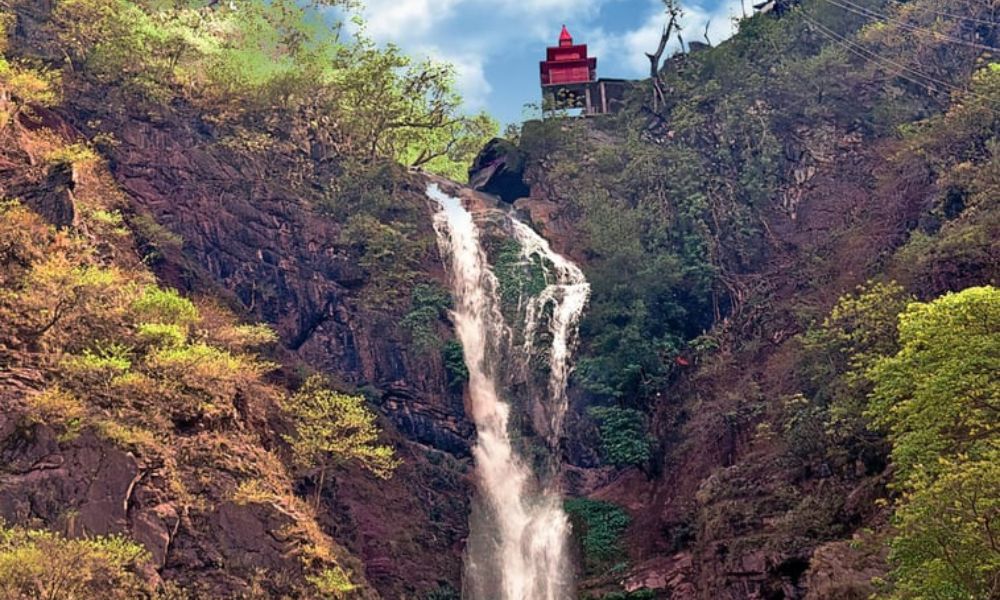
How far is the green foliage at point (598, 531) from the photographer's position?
2977 centimetres

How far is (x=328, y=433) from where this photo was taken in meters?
27.1

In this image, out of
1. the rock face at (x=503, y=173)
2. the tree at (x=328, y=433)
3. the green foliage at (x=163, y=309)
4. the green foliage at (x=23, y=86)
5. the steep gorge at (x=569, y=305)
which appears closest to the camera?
the steep gorge at (x=569, y=305)

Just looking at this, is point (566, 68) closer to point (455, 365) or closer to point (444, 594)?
point (455, 365)

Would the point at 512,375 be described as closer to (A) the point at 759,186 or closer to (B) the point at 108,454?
(A) the point at 759,186

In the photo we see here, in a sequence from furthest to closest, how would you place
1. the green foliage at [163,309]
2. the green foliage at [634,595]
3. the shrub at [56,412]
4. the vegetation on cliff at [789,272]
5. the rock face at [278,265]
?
the rock face at [278,265]
the green foliage at [634,595]
the green foliage at [163,309]
the vegetation on cliff at [789,272]
the shrub at [56,412]

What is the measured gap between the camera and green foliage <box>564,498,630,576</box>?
29766 mm

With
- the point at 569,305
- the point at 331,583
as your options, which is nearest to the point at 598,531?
the point at 331,583

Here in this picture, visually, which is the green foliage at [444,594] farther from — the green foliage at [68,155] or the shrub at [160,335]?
the green foliage at [68,155]

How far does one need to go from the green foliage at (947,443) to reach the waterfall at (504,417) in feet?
46.0

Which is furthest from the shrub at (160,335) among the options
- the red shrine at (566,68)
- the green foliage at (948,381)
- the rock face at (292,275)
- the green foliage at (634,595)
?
the red shrine at (566,68)

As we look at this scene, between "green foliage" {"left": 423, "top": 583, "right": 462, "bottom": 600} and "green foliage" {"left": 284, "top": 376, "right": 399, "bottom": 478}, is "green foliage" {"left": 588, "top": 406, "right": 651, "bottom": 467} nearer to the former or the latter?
"green foliage" {"left": 423, "top": 583, "right": 462, "bottom": 600}

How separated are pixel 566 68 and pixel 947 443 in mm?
44248

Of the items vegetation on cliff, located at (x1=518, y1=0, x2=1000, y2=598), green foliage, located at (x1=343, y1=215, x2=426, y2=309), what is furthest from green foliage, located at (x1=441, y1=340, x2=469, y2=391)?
vegetation on cliff, located at (x1=518, y1=0, x2=1000, y2=598)

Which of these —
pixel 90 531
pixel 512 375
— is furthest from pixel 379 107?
pixel 90 531
